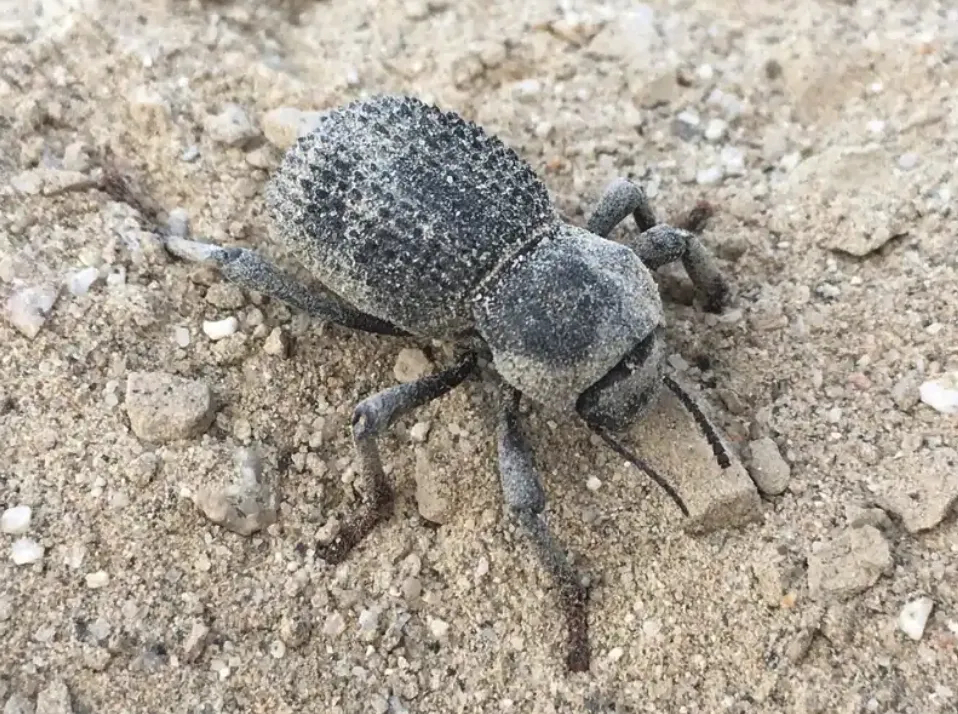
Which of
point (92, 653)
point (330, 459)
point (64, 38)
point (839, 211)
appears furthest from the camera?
point (64, 38)

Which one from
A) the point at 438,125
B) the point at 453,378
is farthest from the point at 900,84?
the point at 453,378

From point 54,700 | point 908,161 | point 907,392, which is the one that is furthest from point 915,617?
point 54,700

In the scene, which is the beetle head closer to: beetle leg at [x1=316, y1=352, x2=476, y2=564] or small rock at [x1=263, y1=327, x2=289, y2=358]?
beetle leg at [x1=316, y1=352, x2=476, y2=564]

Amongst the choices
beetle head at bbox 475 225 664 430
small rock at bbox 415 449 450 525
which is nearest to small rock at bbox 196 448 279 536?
small rock at bbox 415 449 450 525

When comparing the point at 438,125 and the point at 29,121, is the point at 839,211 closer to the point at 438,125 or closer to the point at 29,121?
the point at 438,125

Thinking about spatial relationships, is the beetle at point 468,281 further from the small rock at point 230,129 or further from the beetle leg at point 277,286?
the small rock at point 230,129

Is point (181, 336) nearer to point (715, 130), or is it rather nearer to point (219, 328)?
point (219, 328)

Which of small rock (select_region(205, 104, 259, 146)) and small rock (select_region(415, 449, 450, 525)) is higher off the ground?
small rock (select_region(205, 104, 259, 146))
